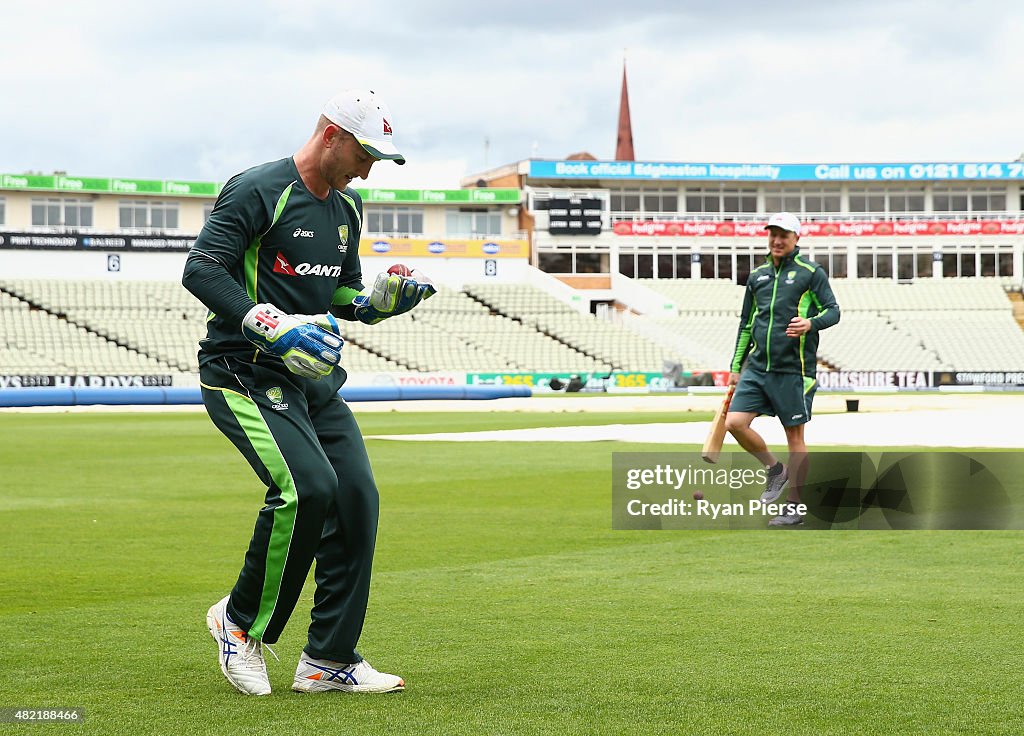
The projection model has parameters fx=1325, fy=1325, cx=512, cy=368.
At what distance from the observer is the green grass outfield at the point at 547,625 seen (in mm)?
4617

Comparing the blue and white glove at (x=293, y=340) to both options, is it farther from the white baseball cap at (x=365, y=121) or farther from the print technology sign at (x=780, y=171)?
the print technology sign at (x=780, y=171)

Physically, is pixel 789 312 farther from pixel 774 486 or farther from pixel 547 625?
pixel 547 625

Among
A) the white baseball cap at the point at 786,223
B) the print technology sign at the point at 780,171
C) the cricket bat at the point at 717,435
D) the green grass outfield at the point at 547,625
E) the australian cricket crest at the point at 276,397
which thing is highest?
the print technology sign at the point at 780,171

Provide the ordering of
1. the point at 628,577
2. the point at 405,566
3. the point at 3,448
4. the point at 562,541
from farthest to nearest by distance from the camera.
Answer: the point at 3,448 < the point at 562,541 < the point at 405,566 < the point at 628,577

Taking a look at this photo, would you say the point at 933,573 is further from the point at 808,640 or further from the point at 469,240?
the point at 469,240

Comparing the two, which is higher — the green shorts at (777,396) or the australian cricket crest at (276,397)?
the australian cricket crest at (276,397)

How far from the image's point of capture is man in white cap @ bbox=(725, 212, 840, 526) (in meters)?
10.7

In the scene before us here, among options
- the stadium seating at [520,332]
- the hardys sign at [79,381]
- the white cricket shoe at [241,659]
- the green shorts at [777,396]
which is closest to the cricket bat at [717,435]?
the green shorts at [777,396]

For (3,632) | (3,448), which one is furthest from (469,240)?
(3,632)

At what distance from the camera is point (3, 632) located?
A: 20.2 ft

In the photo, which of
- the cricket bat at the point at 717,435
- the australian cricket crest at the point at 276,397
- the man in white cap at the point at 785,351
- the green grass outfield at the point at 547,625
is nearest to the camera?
the green grass outfield at the point at 547,625

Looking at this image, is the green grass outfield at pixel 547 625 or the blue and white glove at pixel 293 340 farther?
the blue and white glove at pixel 293 340

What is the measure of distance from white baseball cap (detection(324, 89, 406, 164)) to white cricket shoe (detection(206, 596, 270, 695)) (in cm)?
191

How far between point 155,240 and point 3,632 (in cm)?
6484
